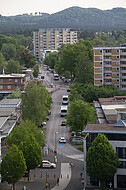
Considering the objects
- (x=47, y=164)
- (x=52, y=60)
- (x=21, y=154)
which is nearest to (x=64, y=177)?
(x=47, y=164)

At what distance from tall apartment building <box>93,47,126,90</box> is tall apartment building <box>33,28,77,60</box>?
3380 inches

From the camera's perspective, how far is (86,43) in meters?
98.1

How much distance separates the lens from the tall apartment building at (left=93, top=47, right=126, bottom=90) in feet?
229

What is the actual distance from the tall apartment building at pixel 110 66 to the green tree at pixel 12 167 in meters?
41.4

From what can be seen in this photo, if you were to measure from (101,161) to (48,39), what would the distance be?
130617 millimetres

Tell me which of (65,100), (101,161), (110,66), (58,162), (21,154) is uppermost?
(110,66)

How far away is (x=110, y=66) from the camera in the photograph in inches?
2778

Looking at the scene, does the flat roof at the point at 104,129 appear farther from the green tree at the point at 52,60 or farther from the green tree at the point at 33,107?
the green tree at the point at 52,60

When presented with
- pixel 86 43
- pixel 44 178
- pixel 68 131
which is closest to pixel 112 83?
pixel 68 131

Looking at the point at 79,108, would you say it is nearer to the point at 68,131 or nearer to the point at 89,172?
the point at 68,131

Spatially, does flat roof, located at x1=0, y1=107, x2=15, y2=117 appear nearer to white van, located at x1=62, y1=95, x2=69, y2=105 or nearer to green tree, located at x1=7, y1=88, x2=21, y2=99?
green tree, located at x1=7, y1=88, x2=21, y2=99

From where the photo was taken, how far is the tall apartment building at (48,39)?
15650cm

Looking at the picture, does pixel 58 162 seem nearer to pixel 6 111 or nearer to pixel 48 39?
pixel 6 111

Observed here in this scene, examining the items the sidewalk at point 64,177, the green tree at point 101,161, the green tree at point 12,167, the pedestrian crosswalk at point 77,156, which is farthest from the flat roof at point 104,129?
the pedestrian crosswalk at point 77,156
